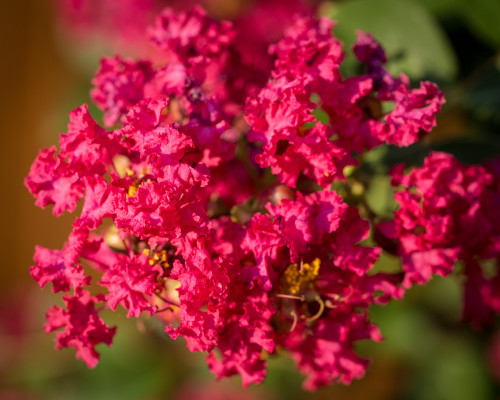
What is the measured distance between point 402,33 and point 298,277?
55 centimetres

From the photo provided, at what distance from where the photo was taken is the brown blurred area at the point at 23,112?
11.7ft

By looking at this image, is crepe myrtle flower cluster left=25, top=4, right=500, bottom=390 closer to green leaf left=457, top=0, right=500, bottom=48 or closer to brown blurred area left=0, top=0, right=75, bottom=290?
green leaf left=457, top=0, right=500, bottom=48

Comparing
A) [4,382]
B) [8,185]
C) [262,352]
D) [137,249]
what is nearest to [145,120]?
[137,249]

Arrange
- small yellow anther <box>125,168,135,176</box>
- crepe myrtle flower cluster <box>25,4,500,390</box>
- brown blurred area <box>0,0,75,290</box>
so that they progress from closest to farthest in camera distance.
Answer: crepe myrtle flower cluster <box>25,4,500,390</box>
small yellow anther <box>125,168,135,176</box>
brown blurred area <box>0,0,75,290</box>

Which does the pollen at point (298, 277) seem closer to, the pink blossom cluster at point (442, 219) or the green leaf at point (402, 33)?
the pink blossom cluster at point (442, 219)

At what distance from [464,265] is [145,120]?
0.50m

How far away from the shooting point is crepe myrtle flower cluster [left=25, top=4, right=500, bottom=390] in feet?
2.31

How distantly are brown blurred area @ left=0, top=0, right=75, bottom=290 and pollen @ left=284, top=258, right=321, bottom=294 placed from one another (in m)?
2.93

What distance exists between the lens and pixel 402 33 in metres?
1.11

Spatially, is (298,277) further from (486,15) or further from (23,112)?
(23,112)

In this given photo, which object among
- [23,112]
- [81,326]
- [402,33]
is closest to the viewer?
[81,326]

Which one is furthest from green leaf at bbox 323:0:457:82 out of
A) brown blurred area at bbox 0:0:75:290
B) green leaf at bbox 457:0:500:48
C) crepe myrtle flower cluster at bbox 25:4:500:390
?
brown blurred area at bbox 0:0:75:290

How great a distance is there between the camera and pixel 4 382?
7.79 feet

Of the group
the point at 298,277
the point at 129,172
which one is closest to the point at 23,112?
the point at 129,172
